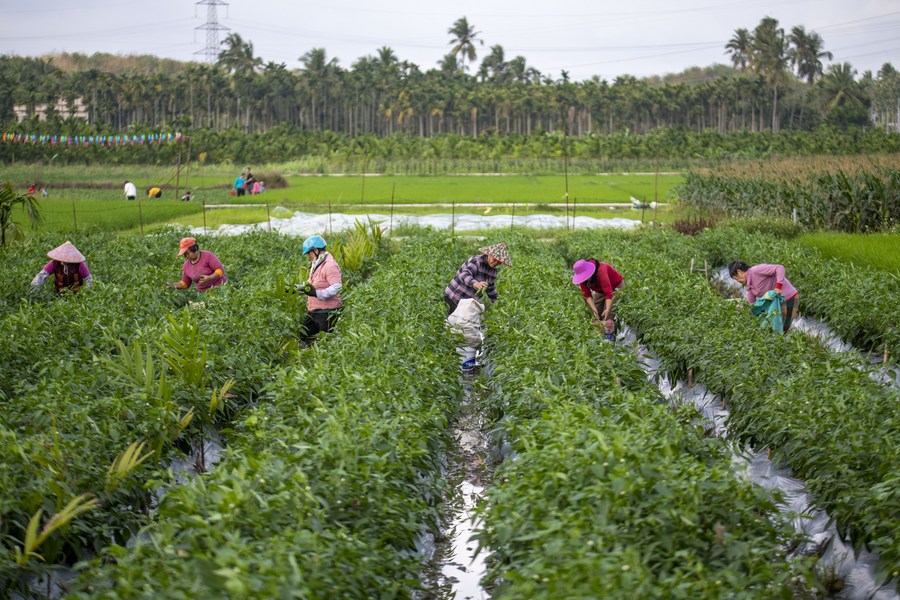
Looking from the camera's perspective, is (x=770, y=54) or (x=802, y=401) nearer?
(x=802, y=401)

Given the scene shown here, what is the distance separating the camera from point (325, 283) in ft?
35.2

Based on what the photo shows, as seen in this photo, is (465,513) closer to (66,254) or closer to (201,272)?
(201,272)

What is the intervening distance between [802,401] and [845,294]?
533 centimetres

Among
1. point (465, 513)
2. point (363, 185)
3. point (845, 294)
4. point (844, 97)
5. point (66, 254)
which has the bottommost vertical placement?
point (465, 513)

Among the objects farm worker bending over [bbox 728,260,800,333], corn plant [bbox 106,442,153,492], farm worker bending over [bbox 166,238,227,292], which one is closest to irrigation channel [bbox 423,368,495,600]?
corn plant [bbox 106,442,153,492]

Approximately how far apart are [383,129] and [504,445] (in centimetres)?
8936

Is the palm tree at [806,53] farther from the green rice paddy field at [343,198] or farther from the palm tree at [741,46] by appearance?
the green rice paddy field at [343,198]

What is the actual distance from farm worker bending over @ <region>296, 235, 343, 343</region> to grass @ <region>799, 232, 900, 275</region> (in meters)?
7.79

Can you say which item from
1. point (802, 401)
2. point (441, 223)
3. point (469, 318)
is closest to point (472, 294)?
point (469, 318)

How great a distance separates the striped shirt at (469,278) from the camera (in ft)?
36.3

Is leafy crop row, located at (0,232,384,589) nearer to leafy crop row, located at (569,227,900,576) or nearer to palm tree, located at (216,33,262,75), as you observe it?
leafy crop row, located at (569,227,900,576)

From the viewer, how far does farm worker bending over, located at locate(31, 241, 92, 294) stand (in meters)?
11.2

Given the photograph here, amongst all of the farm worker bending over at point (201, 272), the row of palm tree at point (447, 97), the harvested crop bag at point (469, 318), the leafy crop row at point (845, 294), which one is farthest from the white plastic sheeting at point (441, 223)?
the row of palm tree at point (447, 97)

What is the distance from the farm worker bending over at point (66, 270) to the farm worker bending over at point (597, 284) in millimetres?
5731
